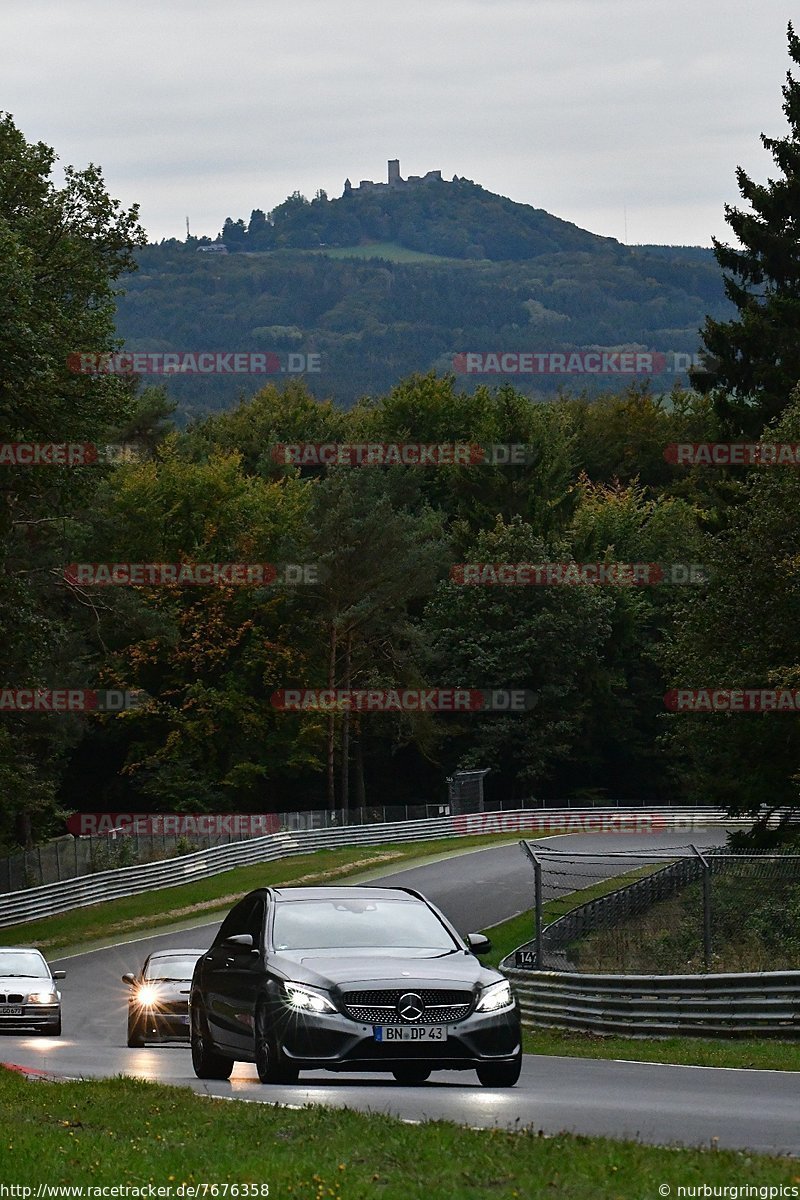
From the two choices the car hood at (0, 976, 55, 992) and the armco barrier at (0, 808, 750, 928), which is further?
the armco barrier at (0, 808, 750, 928)

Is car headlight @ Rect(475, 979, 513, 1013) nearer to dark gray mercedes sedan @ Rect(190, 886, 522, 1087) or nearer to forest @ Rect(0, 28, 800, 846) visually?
dark gray mercedes sedan @ Rect(190, 886, 522, 1087)

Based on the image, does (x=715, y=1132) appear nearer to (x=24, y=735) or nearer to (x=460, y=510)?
(x=24, y=735)

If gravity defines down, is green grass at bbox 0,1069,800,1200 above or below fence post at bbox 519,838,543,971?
above

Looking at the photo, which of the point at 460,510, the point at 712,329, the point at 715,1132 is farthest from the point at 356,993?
the point at 460,510

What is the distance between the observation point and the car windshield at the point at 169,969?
2366 centimetres

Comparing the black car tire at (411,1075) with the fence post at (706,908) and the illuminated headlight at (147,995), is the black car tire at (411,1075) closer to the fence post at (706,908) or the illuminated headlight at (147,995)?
the fence post at (706,908)

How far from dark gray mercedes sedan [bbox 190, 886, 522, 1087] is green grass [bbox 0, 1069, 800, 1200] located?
1541mm

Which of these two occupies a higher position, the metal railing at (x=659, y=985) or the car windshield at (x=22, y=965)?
the metal railing at (x=659, y=985)

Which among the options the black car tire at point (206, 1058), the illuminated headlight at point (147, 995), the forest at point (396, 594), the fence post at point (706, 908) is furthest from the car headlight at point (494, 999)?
the forest at point (396, 594)

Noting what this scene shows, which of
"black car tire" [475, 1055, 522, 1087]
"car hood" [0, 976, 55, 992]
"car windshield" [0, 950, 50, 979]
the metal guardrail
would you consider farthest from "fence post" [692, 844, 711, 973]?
"car windshield" [0, 950, 50, 979]

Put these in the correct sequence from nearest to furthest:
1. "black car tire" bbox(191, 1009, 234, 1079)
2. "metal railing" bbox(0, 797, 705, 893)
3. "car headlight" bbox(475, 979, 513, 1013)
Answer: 1. "car headlight" bbox(475, 979, 513, 1013)
2. "black car tire" bbox(191, 1009, 234, 1079)
3. "metal railing" bbox(0, 797, 705, 893)

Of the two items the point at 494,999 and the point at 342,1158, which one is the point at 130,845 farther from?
the point at 342,1158

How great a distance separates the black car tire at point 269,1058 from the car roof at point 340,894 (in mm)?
1281

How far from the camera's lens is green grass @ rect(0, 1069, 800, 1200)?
765 cm
